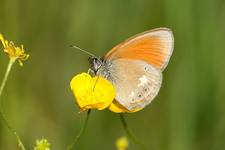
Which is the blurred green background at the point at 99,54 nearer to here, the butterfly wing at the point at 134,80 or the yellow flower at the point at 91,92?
the butterfly wing at the point at 134,80

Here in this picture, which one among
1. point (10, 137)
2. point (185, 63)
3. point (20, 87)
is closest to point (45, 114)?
point (20, 87)

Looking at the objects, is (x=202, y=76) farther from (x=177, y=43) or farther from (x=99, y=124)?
(x=99, y=124)

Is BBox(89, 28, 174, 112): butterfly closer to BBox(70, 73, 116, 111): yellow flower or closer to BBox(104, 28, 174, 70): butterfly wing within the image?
BBox(104, 28, 174, 70): butterfly wing

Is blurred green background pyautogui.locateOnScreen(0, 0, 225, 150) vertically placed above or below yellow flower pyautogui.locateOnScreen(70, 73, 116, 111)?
below

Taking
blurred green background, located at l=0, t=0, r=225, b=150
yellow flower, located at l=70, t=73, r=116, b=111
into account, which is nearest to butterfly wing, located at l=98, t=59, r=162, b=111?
yellow flower, located at l=70, t=73, r=116, b=111

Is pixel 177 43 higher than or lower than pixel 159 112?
higher

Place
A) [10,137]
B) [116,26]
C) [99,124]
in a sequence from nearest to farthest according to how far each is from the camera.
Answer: [10,137]
[99,124]
[116,26]
